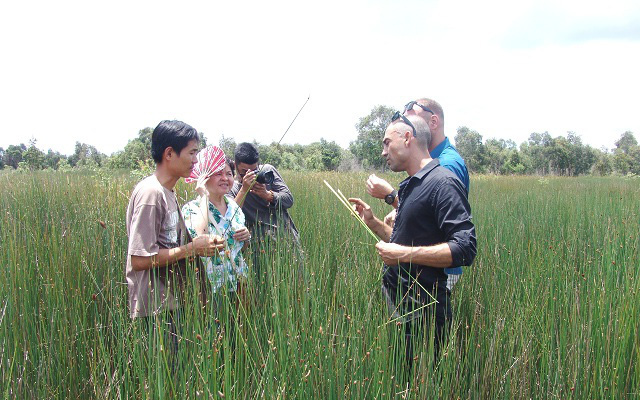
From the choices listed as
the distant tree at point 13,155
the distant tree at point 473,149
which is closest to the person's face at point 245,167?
the distant tree at point 13,155

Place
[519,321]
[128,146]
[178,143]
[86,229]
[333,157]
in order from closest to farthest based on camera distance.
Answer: [178,143] → [519,321] → [86,229] → [128,146] → [333,157]

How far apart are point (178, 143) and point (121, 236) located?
1780mm

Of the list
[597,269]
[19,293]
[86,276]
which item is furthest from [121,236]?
[597,269]

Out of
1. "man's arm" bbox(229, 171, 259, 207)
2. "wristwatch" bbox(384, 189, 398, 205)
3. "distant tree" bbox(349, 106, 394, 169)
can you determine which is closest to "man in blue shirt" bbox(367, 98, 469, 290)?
"wristwatch" bbox(384, 189, 398, 205)

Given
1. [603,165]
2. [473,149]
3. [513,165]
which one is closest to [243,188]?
[513,165]

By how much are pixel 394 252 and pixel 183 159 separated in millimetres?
1064

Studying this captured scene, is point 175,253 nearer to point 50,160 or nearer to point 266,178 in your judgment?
point 266,178

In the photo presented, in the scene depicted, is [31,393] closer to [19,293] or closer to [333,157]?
[19,293]

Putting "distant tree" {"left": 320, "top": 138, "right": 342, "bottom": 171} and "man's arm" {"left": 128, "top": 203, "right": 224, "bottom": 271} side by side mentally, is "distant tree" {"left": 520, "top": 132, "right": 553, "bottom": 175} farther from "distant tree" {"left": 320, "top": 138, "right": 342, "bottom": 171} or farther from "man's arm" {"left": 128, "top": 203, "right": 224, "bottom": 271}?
"man's arm" {"left": 128, "top": 203, "right": 224, "bottom": 271}

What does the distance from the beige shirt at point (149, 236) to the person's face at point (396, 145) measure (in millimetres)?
1078

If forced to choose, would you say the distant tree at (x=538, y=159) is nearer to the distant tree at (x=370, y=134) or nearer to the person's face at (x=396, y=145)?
the distant tree at (x=370, y=134)

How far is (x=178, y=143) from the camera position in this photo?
2.00 metres

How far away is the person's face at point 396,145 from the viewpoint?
2.13 m

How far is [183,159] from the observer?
6.63 feet
